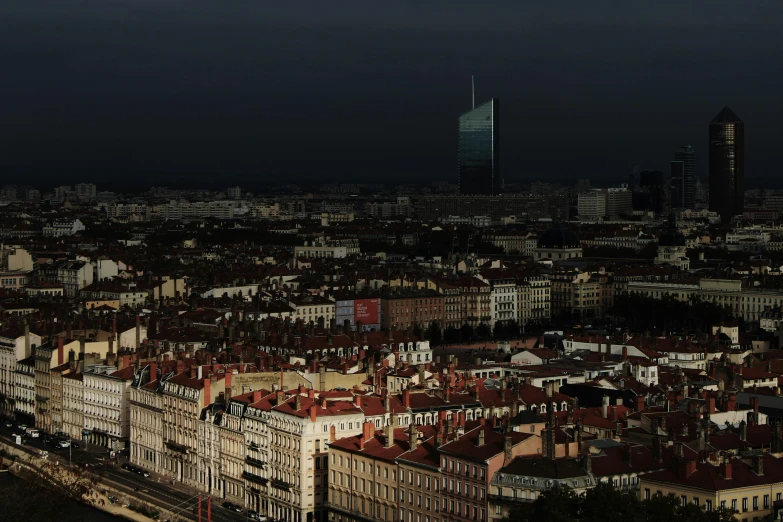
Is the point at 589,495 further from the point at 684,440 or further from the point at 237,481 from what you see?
the point at 237,481

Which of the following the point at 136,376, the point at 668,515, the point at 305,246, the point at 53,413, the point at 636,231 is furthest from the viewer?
the point at 636,231

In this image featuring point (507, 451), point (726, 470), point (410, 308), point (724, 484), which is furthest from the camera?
point (410, 308)

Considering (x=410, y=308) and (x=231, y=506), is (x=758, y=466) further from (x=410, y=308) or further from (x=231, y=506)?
(x=410, y=308)

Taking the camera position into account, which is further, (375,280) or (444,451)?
(375,280)

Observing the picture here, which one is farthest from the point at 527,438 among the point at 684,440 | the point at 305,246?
the point at 305,246

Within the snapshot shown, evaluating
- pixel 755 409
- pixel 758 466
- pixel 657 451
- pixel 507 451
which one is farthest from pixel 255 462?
pixel 758 466

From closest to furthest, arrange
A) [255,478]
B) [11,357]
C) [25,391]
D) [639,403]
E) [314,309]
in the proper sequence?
1. [255,478]
2. [639,403]
3. [25,391]
4. [11,357]
5. [314,309]

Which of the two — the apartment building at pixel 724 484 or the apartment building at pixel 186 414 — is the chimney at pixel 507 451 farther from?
the apartment building at pixel 186 414

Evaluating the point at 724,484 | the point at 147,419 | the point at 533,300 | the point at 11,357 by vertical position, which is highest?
the point at 724,484
